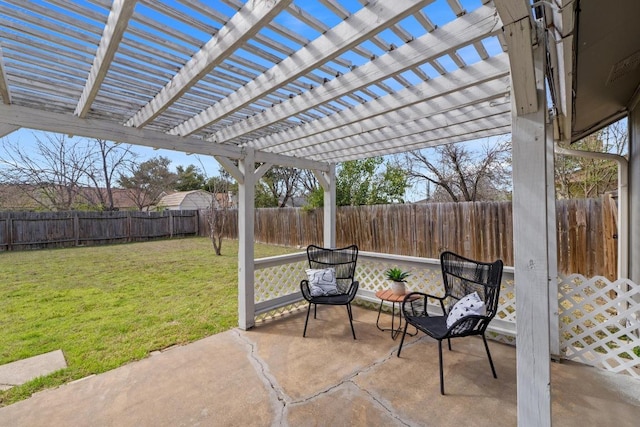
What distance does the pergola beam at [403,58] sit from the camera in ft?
4.82

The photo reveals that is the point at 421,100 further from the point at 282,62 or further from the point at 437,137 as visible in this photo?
the point at 437,137

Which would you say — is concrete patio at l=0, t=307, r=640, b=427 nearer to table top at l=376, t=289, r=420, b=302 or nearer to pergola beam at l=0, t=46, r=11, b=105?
table top at l=376, t=289, r=420, b=302

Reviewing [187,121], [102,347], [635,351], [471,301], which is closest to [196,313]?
[102,347]

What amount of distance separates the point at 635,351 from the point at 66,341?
18.1ft

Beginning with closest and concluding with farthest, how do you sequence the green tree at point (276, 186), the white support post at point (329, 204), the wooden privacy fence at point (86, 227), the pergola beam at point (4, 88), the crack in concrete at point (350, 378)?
1. the pergola beam at point (4, 88)
2. the crack in concrete at point (350, 378)
3. the white support post at point (329, 204)
4. the wooden privacy fence at point (86, 227)
5. the green tree at point (276, 186)

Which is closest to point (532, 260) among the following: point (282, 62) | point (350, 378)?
point (350, 378)

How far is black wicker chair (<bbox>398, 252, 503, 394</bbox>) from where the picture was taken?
2.36 metres

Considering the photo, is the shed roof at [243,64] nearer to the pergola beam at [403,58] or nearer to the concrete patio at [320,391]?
the pergola beam at [403,58]

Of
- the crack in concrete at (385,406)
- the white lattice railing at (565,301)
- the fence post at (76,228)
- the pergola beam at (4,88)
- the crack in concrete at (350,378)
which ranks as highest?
the pergola beam at (4,88)

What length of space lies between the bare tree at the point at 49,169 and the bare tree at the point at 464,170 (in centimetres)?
1386

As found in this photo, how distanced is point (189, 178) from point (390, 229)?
17709mm

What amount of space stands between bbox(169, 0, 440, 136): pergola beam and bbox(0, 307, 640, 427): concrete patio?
2246 millimetres

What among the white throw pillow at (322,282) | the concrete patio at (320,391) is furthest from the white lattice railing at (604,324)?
the white throw pillow at (322,282)

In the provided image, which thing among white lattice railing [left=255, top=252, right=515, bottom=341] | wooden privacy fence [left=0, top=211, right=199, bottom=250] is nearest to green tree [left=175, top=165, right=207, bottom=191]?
wooden privacy fence [left=0, top=211, right=199, bottom=250]
